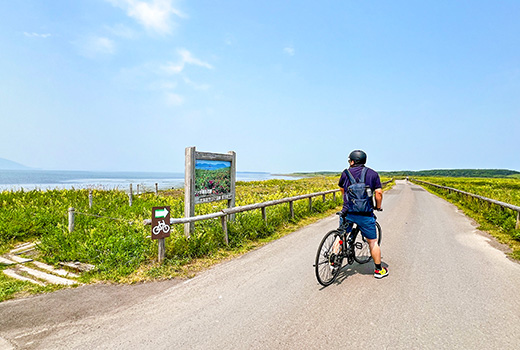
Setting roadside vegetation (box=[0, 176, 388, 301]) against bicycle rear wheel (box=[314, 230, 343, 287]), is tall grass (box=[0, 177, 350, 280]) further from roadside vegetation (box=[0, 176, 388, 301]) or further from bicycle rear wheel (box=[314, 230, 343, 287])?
bicycle rear wheel (box=[314, 230, 343, 287])

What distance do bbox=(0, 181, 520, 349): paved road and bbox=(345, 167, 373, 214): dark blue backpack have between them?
1244mm

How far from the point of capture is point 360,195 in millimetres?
4508

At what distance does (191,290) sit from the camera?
4453 millimetres

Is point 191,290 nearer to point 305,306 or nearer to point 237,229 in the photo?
point 305,306

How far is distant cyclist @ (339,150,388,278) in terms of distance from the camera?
4523 mm

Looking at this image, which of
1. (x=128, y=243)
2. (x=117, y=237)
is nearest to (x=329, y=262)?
(x=128, y=243)

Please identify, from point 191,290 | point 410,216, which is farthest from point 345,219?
point 410,216

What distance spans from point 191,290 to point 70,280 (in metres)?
2.40

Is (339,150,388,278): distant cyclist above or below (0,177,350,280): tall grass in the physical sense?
above

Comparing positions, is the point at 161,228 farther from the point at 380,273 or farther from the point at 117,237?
the point at 380,273

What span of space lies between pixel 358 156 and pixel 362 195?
695mm

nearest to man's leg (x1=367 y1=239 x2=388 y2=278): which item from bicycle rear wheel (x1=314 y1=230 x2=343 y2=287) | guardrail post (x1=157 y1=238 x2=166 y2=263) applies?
bicycle rear wheel (x1=314 y1=230 x2=343 y2=287)

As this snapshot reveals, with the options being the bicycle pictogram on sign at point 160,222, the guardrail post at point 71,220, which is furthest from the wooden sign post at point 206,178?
the guardrail post at point 71,220

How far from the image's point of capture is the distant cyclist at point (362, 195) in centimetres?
452
